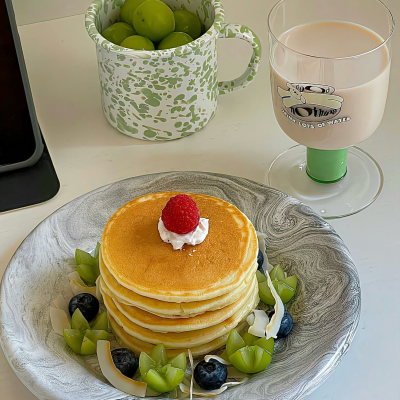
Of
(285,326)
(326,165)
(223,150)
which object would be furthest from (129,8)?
(285,326)

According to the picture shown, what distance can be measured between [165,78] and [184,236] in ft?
1.32

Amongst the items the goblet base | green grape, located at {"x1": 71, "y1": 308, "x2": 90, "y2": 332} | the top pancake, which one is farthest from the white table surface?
the top pancake

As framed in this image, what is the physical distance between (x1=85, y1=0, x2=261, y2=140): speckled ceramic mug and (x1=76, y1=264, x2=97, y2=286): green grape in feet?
1.25

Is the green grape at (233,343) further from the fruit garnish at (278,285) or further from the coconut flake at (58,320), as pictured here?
the coconut flake at (58,320)

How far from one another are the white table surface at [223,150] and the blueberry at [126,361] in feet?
0.48

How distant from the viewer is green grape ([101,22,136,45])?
A: 1.26 meters

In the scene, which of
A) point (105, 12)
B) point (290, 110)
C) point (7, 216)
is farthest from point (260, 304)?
point (105, 12)

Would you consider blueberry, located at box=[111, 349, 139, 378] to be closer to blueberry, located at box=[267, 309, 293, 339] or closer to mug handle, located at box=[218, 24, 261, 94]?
blueberry, located at box=[267, 309, 293, 339]

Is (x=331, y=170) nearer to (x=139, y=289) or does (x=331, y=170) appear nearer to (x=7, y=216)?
(x=139, y=289)

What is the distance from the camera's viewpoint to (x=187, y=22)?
129 centimetres

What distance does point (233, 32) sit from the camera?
49.9 inches

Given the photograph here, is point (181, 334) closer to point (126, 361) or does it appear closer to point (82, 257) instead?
point (126, 361)

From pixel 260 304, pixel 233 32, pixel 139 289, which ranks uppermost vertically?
pixel 233 32

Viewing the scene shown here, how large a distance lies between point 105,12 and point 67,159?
32 centimetres
